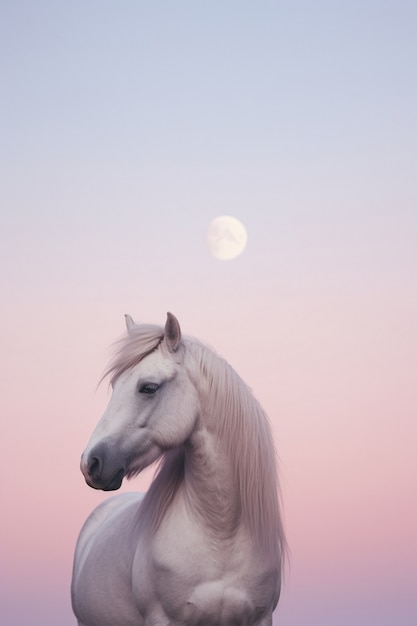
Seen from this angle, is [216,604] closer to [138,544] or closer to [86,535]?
[138,544]

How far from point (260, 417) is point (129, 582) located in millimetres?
1514

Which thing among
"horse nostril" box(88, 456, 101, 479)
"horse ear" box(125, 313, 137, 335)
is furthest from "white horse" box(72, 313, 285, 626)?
"horse ear" box(125, 313, 137, 335)

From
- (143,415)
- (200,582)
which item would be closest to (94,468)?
(143,415)

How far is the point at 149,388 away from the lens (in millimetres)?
6973

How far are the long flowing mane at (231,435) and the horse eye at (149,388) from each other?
24cm

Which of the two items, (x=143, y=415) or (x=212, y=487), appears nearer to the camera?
(x=143, y=415)

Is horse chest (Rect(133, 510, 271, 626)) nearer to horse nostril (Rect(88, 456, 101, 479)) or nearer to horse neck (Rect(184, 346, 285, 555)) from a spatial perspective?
horse neck (Rect(184, 346, 285, 555))

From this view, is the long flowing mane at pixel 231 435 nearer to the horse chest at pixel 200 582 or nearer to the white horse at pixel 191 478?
the white horse at pixel 191 478

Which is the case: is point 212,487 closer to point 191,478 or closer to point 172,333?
point 191,478

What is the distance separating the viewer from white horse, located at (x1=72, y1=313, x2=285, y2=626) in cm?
686

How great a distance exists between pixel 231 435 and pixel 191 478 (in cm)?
41

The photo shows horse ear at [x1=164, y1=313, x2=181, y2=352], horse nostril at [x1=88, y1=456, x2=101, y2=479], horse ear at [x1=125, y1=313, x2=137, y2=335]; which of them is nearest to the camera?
horse nostril at [x1=88, y1=456, x2=101, y2=479]

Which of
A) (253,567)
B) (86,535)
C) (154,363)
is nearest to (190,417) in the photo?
(154,363)

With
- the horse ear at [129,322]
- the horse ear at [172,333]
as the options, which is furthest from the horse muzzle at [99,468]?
the horse ear at [129,322]
